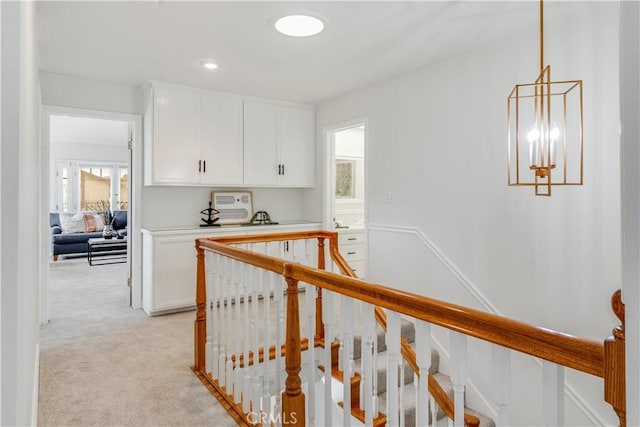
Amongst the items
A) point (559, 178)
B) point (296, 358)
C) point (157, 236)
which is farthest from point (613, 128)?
point (157, 236)

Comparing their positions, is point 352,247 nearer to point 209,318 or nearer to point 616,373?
point 209,318

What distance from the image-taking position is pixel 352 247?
5277mm

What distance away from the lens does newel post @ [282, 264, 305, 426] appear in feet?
5.57

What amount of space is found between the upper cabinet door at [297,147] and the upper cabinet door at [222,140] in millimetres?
582

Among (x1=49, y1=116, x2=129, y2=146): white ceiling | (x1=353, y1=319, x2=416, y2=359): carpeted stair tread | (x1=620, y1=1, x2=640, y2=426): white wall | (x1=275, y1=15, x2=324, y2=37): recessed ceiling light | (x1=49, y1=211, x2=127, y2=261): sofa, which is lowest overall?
(x1=353, y1=319, x2=416, y2=359): carpeted stair tread

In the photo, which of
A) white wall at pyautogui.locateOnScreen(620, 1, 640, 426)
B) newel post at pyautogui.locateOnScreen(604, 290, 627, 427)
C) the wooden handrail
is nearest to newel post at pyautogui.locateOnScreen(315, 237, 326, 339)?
the wooden handrail

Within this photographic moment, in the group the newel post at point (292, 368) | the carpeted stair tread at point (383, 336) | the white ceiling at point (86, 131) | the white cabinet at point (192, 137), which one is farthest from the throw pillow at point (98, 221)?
the newel post at point (292, 368)

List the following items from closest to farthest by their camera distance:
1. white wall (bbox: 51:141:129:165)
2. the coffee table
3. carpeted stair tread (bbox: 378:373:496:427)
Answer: carpeted stair tread (bbox: 378:373:496:427), the coffee table, white wall (bbox: 51:141:129:165)

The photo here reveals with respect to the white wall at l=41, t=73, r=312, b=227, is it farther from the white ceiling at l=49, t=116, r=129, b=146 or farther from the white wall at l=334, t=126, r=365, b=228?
the white ceiling at l=49, t=116, r=129, b=146

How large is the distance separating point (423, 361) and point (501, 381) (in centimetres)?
23

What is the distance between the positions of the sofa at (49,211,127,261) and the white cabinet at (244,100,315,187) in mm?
4565

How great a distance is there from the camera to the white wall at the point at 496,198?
2340 millimetres

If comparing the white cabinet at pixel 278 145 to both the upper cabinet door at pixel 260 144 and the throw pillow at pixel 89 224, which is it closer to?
the upper cabinet door at pixel 260 144

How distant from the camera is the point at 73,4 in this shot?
92.3 inches
